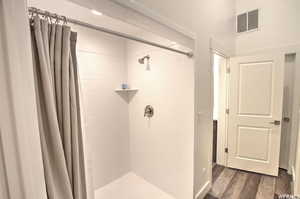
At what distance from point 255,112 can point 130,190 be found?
247 cm

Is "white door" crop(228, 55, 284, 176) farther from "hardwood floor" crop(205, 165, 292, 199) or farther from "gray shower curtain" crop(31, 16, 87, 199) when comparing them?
"gray shower curtain" crop(31, 16, 87, 199)

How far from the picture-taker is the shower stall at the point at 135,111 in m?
1.84

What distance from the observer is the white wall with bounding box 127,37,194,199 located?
182 centimetres

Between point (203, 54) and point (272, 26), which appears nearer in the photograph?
point (203, 54)

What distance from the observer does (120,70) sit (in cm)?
244

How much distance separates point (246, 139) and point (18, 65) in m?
3.20

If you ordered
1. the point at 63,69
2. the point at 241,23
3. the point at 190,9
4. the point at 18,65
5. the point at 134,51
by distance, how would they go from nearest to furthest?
the point at 18,65, the point at 63,69, the point at 190,9, the point at 134,51, the point at 241,23

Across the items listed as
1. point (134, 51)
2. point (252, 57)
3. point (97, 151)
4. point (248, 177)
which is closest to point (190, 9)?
point (134, 51)

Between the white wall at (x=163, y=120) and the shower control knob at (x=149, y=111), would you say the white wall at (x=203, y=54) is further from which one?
the shower control knob at (x=149, y=111)

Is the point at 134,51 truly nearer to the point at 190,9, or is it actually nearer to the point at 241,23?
the point at 190,9

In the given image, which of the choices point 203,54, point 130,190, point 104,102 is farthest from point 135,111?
point 203,54

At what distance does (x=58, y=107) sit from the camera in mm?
792

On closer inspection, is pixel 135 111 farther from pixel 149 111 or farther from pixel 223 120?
pixel 223 120

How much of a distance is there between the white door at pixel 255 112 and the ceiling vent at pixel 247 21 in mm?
673
